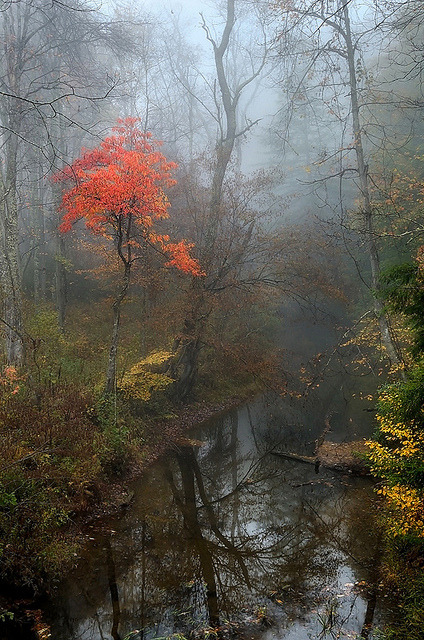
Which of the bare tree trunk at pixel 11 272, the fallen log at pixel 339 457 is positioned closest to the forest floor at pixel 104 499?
the fallen log at pixel 339 457

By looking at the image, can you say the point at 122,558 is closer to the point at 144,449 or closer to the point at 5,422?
the point at 5,422

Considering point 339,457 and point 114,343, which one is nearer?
point 339,457

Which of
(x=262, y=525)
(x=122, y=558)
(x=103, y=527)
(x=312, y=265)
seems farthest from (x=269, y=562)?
(x=312, y=265)

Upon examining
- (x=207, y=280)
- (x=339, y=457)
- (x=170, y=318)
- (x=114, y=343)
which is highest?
(x=207, y=280)

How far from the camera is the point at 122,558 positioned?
7109 mm

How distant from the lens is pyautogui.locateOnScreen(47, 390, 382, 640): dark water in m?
5.62

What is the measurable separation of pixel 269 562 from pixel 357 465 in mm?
4309

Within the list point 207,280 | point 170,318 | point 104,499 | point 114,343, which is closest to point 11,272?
point 114,343

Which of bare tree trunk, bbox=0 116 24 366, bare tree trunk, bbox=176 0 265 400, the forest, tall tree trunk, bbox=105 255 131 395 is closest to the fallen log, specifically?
the forest

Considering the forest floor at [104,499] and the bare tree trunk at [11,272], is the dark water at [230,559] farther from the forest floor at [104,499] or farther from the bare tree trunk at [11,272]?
the bare tree trunk at [11,272]

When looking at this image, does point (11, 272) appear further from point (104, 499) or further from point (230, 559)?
point (230, 559)

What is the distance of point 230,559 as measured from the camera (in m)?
7.37

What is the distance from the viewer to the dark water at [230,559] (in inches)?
221

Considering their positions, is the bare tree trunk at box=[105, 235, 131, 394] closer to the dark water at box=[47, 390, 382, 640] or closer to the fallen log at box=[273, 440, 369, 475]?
the dark water at box=[47, 390, 382, 640]
